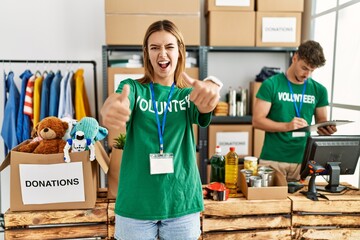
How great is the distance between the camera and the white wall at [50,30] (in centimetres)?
308

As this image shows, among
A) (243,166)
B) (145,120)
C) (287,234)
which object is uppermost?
(145,120)

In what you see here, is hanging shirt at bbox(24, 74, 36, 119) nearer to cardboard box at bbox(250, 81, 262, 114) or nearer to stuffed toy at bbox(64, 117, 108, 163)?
stuffed toy at bbox(64, 117, 108, 163)

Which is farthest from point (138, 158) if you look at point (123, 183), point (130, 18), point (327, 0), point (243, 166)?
point (327, 0)

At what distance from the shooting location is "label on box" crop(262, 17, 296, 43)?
9.47ft

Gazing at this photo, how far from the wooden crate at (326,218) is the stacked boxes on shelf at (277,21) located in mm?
1707

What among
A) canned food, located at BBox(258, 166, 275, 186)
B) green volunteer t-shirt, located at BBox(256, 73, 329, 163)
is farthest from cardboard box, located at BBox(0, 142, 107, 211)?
green volunteer t-shirt, located at BBox(256, 73, 329, 163)

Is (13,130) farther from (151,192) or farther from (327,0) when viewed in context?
(327,0)

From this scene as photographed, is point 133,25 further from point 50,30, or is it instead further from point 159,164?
point 159,164

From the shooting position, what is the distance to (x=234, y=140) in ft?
9.88

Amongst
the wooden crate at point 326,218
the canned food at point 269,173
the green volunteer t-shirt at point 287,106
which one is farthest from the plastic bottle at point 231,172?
the green volunteer t-shirt at point 287,106

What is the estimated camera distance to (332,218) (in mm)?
1637

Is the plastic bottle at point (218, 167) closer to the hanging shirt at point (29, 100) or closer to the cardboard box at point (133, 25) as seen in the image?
the cardboard box at point (133, 25)

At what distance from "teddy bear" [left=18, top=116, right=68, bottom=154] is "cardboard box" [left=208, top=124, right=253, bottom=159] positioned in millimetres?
1648

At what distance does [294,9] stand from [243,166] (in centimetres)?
176
